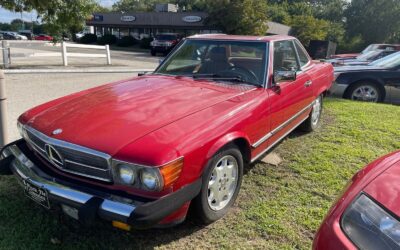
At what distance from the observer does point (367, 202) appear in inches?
79.4

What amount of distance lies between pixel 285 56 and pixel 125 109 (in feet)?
8.31

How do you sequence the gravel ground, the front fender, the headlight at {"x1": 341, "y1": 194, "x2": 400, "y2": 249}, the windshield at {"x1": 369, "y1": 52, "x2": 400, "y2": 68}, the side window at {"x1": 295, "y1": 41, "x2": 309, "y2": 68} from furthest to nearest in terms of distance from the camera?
1. the windshield at {"x1": 369, "y1": 52, "x2": 400, "y2": 68}
2. the gravel ground
3. the side window at {"x1": 295, "y1": 41, "x2": 309, "y2": 68}
4. the front fender
5. the headlight at {"x1": 341, "y1": 194, "x2": 400, "y2": 249}

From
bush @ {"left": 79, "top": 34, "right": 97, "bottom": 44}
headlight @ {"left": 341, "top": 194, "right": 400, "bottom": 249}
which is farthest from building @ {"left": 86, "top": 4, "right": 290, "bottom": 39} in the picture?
headlight @ {"left": 341, "top": 194, "right": 400, "bottom": 249}

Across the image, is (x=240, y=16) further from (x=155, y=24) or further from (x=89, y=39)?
(x=89, y=39)

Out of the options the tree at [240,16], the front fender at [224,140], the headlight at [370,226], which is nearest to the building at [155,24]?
the tree at [240,16]

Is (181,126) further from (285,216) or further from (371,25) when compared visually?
(371,25)

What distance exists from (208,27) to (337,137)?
109ft

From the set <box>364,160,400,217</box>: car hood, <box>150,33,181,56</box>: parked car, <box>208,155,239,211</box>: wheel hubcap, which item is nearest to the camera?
<box>364,160,400,217</box>: car hood

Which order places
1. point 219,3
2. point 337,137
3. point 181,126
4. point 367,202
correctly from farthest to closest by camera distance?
point 219,3 → point 337,137 → point 181,126 → point 367,202

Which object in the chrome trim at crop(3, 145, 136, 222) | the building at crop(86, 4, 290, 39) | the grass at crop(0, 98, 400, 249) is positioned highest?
the building at crop(86, 4, 290, 39)

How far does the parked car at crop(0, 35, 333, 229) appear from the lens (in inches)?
99.9

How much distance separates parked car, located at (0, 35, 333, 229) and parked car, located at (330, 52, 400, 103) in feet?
16.4

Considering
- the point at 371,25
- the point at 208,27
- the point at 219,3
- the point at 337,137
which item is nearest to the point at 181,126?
the point at 337,137

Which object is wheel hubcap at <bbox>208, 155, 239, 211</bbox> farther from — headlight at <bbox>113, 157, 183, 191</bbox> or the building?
the building
